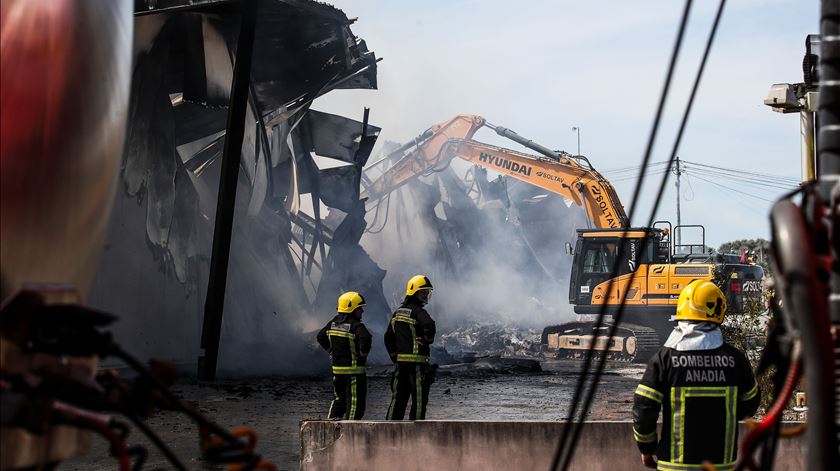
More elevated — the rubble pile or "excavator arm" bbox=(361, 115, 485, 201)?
"excavator arm" bbox=(361, 115, 485, 201)

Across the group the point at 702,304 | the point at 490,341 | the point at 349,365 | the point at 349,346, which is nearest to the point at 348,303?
the point at 349,346

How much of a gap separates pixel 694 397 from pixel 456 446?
3.25m

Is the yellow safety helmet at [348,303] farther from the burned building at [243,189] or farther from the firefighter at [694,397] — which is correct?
the firefighter at [694,397]

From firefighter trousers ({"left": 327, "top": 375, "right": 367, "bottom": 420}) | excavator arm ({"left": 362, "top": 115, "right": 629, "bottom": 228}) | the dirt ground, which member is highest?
excavator arm ({"left": 362, "top": 115, "right": 629, "bottom": 228})

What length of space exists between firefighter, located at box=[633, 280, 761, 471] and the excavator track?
53.2 feet

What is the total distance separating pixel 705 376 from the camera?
4824 mm

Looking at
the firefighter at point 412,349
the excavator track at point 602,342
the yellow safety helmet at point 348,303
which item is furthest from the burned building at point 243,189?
the firefighter at point 412,349

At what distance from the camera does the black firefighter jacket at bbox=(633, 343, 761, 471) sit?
4.77 m

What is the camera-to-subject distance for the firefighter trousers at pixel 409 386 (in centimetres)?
1028

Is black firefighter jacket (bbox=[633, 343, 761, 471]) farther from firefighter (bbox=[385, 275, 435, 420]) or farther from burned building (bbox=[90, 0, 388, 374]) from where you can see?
burned building (bbox=[90, 0, 388, 374])

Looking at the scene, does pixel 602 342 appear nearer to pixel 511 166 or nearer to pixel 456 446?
pixel 511 166

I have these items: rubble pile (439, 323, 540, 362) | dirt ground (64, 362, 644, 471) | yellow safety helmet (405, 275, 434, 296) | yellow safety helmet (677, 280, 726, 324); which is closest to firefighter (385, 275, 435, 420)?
yellow safety helmet (405, 275, 434, 296)

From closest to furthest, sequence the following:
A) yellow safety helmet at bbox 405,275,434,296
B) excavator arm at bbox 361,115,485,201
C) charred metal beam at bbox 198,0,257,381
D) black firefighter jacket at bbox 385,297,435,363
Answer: charred metal beam at bbox 198,0,257,381 → black firefighter jacket at bbox 385,297,435,363 → yellow safety helmet at bbox 405,275,434,296 → excavator arm at bbox 361,115,485,201

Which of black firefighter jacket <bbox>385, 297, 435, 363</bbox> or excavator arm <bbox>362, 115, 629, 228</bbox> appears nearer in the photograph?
black firefighter jacket <bbox>385, 297, 435, 363</bbox>
